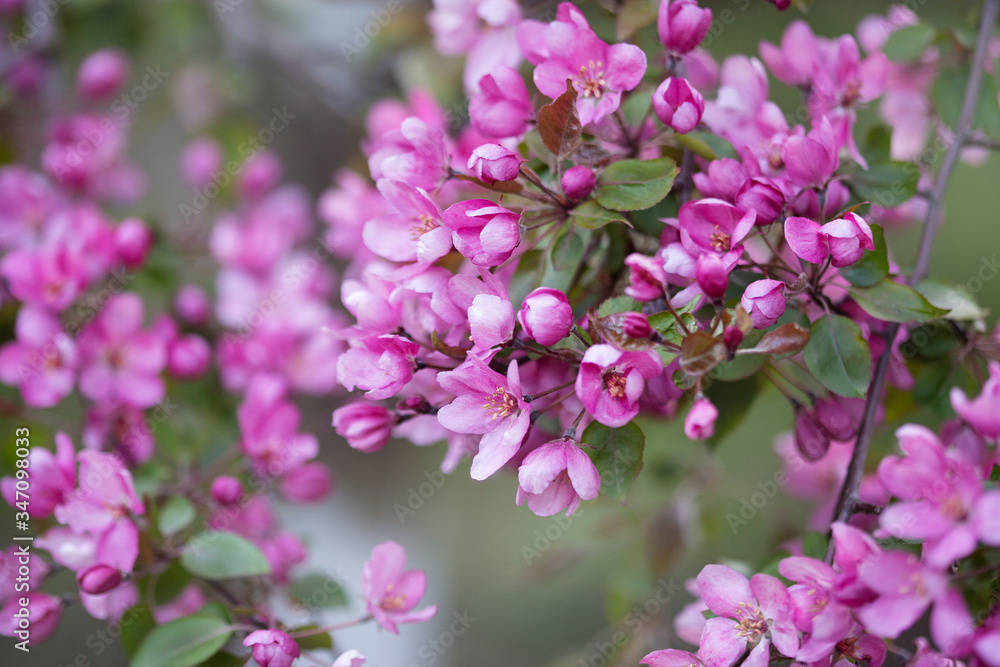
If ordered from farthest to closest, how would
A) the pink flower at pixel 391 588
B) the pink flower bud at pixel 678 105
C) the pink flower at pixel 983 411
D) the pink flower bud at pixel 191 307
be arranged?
the pink flower bud at pixel 191 307 → the pink flower at pixel 391 588 → the pink flower bud at pixel 678 105 → the pink flower at pixel 983 411

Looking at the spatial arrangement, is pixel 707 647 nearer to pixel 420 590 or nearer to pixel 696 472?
pixel 420 590

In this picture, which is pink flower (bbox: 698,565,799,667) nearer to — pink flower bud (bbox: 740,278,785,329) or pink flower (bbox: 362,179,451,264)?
pink flower bud (bbox: 740,278,785,329)

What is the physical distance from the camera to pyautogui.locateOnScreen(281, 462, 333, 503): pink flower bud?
38.9 inches

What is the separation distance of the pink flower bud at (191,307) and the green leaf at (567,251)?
0.76 meters

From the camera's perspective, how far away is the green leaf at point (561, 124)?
570 mm

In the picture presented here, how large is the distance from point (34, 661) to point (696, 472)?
4.41 ft

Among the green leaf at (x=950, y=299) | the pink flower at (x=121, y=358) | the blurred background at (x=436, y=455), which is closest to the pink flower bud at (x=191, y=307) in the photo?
the blurred background at (x=436, y=455)

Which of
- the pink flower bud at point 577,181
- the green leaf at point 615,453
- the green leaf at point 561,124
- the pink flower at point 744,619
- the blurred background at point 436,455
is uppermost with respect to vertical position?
the green leaf at point 561,124

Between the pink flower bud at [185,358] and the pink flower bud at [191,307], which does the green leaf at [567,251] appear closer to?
the pink flower bud at [185,358]

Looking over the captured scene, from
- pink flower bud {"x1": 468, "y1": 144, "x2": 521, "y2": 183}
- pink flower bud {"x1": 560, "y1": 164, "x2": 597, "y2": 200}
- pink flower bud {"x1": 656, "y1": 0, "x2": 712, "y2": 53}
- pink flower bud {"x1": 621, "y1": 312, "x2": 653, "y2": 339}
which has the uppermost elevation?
pink flower bud {"x1": 656, "y1": 0, "x2": 712, "y2": 53}

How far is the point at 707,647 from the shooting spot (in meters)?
0.57

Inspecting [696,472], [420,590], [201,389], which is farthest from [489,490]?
[420,590]

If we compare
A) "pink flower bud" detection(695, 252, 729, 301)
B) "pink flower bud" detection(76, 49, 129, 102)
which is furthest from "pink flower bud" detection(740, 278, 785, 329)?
"pink flower bud" detection(76, 49, 129, 102)

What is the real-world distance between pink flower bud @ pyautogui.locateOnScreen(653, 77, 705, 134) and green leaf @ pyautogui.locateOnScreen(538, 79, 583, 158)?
0.23 ft
